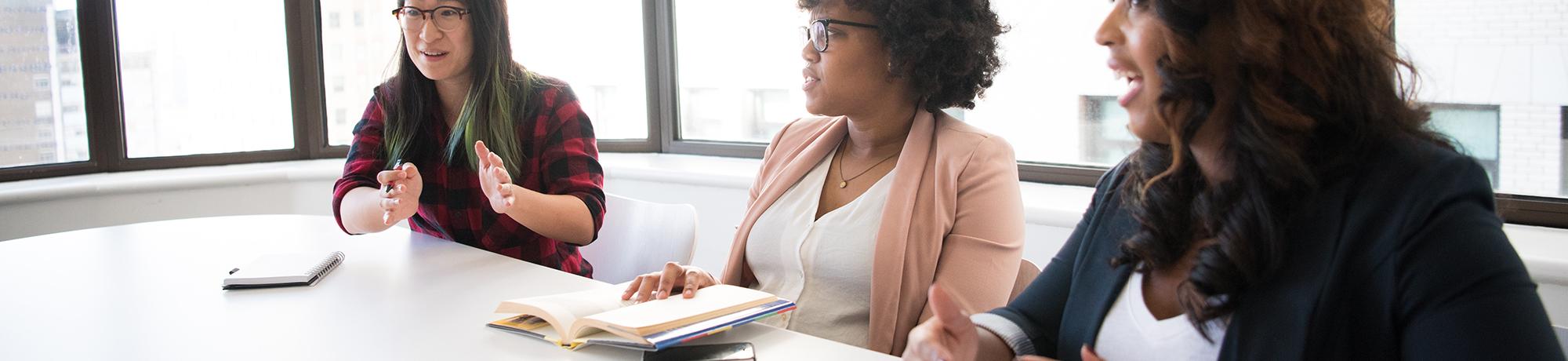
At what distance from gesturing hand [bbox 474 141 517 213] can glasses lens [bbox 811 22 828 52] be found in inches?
24.6

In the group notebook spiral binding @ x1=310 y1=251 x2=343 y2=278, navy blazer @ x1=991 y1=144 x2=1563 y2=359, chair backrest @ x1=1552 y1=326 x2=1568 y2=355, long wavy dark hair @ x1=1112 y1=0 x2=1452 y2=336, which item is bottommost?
chair backrest @ x1=1552 y1=326 x2=1568 y2=355

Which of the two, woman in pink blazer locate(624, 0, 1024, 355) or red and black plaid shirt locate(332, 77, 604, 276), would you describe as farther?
red and black plaid shirt locate(332, 77, 604, 276)

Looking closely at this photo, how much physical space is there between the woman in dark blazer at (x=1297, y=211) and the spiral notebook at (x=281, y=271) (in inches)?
44.0

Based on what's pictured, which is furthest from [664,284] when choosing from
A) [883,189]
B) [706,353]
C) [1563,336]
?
[1563,336]

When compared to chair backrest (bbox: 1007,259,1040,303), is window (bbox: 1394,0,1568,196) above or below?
above

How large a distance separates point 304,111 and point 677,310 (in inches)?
122

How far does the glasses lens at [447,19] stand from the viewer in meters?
2.20

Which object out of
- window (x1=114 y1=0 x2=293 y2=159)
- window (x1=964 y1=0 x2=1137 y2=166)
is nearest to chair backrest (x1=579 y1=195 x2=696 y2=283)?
window (x1=964 y1=0 x2=1137 y2=166)

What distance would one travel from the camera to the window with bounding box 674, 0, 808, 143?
3746mm

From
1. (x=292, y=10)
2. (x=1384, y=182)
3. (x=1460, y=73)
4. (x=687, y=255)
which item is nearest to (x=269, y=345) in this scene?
(x=687, y=255)

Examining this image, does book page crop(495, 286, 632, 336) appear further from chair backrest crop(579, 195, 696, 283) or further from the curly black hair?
the curly black hair

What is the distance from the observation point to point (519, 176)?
222 centimetres

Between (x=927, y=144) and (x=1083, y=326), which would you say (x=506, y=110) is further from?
(x=1083, y=326)

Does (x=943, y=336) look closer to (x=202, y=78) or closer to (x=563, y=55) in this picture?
(x=563, y=55)
